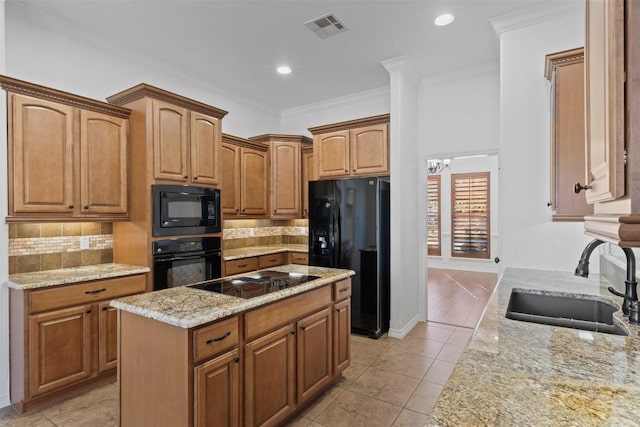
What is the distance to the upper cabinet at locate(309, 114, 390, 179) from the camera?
4.04m

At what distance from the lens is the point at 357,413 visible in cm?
239

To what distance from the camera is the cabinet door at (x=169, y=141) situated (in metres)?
3.15

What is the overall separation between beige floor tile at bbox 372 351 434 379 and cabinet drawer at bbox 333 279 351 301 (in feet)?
2.95

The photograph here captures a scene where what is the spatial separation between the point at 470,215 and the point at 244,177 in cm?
612

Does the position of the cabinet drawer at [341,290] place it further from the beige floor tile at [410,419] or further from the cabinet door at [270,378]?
the beige floor tile at [410,419]

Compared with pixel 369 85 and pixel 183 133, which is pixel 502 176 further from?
pixel 183 133

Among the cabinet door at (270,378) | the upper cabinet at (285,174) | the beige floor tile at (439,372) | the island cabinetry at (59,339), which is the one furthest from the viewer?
the upper cabinet at (285,174)

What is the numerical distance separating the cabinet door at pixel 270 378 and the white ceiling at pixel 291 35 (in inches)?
→ 102

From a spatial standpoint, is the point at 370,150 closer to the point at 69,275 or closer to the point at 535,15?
the point at 535,15

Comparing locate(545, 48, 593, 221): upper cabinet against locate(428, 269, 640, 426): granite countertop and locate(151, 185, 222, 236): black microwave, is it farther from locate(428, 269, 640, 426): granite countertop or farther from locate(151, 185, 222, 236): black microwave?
locate(151, 185, 222, 236): black microwave

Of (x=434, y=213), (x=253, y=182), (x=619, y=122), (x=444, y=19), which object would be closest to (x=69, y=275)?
(x=253, y=182)

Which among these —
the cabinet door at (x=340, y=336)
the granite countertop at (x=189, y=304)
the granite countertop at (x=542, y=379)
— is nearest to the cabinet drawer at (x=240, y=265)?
the cabinet door at (x=340, y=336)

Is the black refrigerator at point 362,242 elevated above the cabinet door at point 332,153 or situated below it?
below

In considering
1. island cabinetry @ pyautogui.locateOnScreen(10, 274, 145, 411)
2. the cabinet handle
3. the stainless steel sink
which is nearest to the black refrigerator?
the stainless steel sink
